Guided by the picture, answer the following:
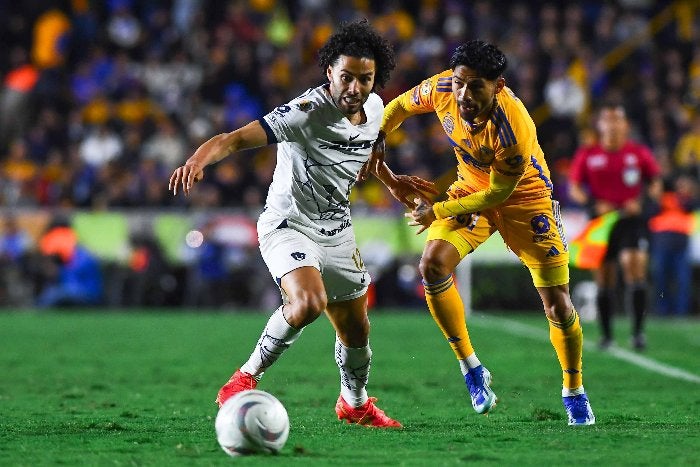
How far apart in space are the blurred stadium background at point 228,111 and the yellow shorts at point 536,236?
10.6 meters

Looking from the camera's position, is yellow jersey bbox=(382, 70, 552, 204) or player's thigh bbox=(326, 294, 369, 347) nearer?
yellow jersey bbox=(382, 70, 552, 204)

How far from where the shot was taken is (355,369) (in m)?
7.24

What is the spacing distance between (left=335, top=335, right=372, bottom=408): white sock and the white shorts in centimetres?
35

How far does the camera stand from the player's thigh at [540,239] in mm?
7211

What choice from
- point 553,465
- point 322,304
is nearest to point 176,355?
point 322,304

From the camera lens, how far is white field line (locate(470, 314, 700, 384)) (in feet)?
34.0

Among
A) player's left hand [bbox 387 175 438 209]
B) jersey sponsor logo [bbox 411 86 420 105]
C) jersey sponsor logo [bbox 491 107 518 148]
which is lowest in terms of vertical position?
player's left hand [bbox 387 175 438 209]

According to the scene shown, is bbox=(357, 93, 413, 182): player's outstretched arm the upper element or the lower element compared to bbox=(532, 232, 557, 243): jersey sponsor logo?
upper

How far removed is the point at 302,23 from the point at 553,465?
16.5 meters

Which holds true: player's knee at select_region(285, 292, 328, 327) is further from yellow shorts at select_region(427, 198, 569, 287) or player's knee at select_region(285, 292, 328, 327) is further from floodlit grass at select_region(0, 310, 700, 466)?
yellow shorts at select_region(427, 198, 569, 287)

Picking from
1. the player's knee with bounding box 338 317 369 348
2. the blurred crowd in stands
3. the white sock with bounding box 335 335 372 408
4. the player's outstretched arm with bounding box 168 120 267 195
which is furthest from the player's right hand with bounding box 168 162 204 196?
the blurred crowd in stands

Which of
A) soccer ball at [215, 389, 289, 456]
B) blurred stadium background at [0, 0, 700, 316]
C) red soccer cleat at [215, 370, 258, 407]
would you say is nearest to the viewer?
soccer ball at [215, 389, 289, 456]

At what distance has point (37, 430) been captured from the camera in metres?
6.79

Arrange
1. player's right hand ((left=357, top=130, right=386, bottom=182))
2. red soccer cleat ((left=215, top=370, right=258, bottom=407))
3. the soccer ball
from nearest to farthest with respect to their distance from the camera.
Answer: the soccer ball < red soccer cleat ((left=215, top=370, right=258, bottom=407)) < player's right hand ((left=357, top=130, right=386, bottom=182))
